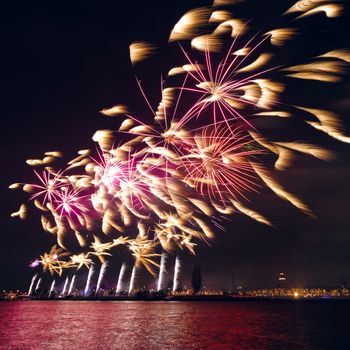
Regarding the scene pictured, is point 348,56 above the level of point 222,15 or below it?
below

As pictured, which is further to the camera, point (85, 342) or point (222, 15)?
point (85, 342)

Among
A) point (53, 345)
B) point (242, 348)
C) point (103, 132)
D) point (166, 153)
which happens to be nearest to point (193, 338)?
point (242, 348)

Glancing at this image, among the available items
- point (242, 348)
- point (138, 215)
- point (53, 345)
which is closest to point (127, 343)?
point (53, 345)

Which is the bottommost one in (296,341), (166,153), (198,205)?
(296,341)

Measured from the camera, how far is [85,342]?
33969 millimetres

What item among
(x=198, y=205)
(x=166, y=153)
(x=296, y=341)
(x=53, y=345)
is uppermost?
(x=166, y=153)

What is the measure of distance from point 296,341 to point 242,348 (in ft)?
36.0

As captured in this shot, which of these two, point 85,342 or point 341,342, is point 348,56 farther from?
point 341,342

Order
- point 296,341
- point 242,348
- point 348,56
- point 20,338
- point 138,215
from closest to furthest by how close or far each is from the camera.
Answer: point 348,56 → point 138,215 → point 242,348 → point 20,338 → point 296,341

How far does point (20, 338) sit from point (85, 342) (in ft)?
22.8

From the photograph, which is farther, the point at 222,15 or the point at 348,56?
the point at 222,15

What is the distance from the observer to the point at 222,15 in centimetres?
1798

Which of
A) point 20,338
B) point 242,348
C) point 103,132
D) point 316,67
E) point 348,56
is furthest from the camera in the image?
point 20,338

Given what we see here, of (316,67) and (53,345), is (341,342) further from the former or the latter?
(316,67)
